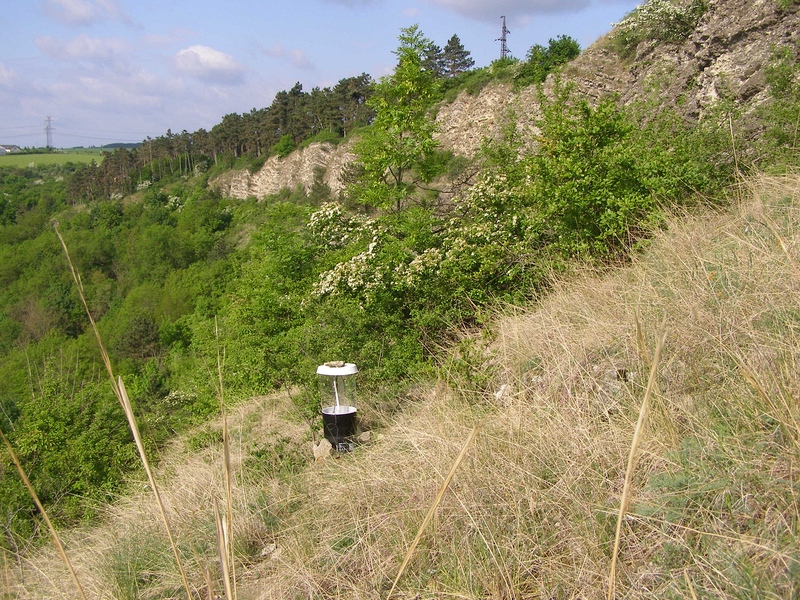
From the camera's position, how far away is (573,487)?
2324mm

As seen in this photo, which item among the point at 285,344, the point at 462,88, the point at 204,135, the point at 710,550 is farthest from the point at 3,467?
the point at 204,135

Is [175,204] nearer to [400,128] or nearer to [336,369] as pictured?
[400,128]

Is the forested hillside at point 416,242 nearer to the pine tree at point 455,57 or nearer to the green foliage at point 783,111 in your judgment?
the green foliage at point 783,111

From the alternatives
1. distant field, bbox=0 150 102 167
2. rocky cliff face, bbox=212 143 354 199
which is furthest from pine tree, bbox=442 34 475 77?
distant field, bbox=0 150 102 167

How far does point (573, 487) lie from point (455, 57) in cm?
5347

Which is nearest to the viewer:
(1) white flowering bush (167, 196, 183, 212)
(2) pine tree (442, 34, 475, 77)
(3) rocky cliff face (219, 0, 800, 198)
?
(3) rocky cliff face (219, 0, 800, 198)

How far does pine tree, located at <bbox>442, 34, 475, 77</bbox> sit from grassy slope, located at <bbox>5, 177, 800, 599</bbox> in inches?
1991

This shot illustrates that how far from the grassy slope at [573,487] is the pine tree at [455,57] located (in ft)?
166

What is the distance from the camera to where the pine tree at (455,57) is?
5109 cm

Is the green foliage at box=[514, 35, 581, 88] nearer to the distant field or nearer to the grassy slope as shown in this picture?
the grassy slope

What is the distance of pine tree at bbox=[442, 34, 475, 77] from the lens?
168 ft

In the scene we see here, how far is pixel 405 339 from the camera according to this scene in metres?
7.09

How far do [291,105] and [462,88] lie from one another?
135 ft

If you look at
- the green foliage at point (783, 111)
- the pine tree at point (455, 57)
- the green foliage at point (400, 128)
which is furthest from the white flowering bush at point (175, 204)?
the green foliage at point (783, 111)
